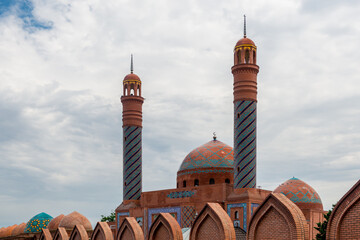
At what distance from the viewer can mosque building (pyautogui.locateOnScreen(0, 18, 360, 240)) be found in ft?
36.5

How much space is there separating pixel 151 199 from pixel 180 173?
9.85 feet

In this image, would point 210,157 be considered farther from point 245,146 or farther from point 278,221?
point 278,221

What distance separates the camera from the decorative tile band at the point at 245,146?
22.9 m

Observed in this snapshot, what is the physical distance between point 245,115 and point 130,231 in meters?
11.3

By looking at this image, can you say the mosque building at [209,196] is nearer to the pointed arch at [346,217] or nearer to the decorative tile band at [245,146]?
the decorative tile band at [245,146]

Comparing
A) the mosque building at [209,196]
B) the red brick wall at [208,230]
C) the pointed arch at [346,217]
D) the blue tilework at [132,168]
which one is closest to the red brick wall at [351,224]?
the pointed arch at [346,217]

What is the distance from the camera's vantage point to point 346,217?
875 centimetres

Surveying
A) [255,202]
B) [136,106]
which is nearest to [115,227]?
[136,106]

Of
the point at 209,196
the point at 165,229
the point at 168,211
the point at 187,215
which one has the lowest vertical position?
the point at 165,229

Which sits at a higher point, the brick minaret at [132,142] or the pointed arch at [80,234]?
the brick minaret at [132,142]

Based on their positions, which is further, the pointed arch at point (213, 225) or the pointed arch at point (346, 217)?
the pointed arch at point (213, 225)

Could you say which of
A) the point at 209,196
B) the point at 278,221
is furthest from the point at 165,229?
the point at 209,196

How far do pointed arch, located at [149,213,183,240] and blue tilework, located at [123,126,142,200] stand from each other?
14.9 metres

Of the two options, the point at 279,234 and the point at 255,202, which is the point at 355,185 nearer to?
the point at 279,234
